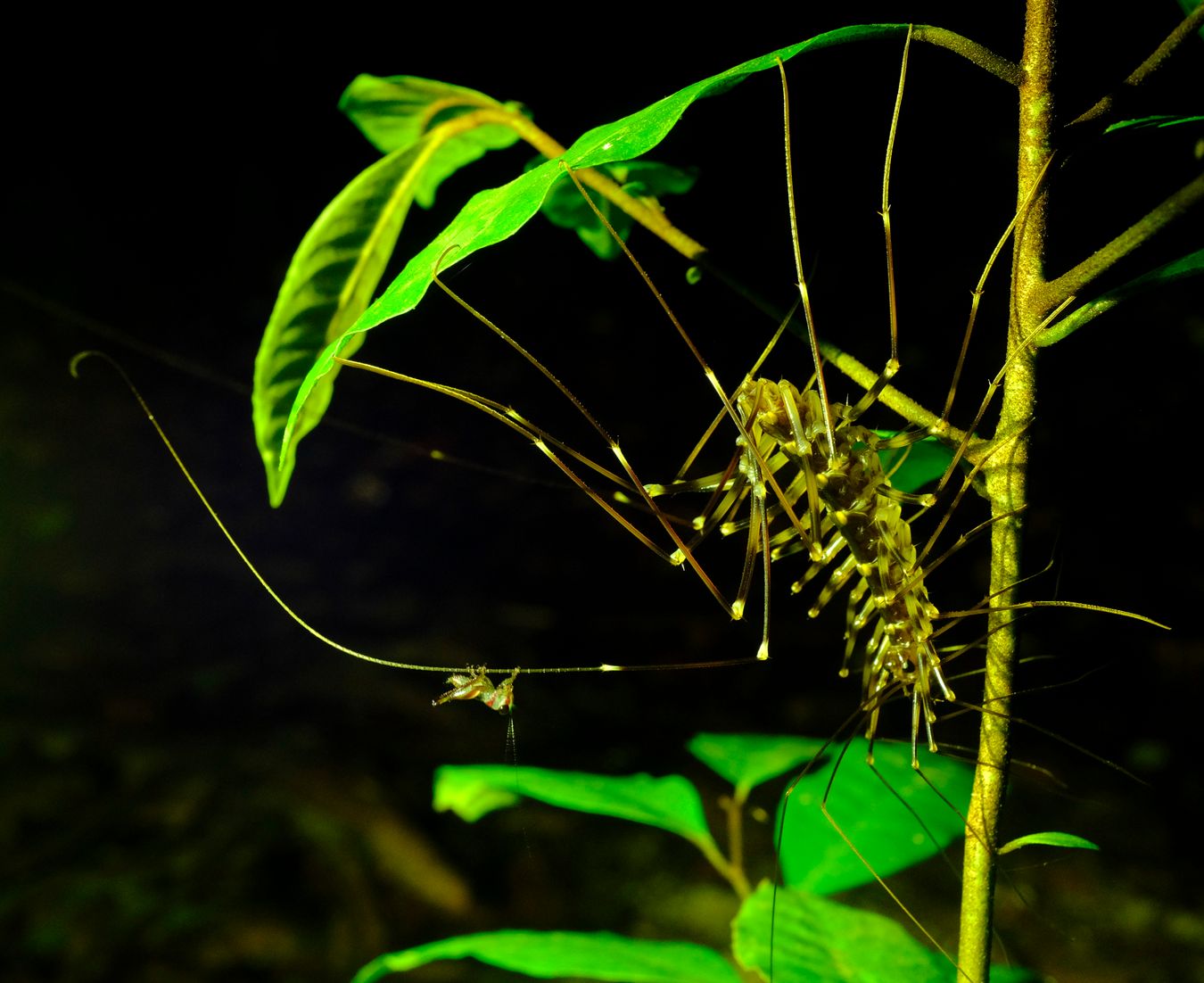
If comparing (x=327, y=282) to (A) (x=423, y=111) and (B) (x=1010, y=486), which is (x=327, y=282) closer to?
(A) (x=423, y=111)

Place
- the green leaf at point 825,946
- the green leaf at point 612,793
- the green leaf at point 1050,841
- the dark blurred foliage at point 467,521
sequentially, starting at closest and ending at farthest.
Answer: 1. the green leaf at point 1050,841
2. the green leaf at point 825,946
3. the green leaf at point 612,793
4. the dark blurred foliage at point 467,521

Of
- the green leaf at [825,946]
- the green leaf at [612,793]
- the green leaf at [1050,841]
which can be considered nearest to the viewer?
the green leaf at [1050,841]

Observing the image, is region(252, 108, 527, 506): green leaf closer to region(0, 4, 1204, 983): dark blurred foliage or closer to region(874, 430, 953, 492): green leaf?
region(0, 4, 1204, 983): dark blurred foliage

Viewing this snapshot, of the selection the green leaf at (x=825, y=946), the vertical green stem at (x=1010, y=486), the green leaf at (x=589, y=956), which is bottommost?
the green leaf at (x=589, y=956)

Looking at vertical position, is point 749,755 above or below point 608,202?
below

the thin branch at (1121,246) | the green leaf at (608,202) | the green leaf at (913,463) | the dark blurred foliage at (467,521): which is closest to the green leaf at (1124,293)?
the thin branch at (1121,246)

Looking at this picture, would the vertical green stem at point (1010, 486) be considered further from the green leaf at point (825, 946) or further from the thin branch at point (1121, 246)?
the green leaf at point (825, 946)

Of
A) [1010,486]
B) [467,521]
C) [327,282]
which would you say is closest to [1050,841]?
[1010,486]

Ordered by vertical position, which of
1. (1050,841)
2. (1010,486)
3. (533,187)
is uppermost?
(533,187)

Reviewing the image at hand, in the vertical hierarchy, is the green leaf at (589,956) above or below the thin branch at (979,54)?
below
